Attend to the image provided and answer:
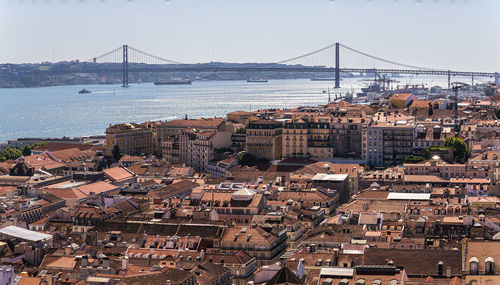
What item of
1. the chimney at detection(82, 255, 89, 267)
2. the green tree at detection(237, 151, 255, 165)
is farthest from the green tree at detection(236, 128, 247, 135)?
the chimney at detection(82, 255, 89, 267)

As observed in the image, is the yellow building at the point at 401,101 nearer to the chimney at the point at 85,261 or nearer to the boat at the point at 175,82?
the chimney at the point at 85,261

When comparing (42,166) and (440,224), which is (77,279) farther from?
(42,166)

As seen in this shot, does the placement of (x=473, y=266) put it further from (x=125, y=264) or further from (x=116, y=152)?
(x=116, y=152)

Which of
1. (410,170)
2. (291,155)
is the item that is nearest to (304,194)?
(410,170)

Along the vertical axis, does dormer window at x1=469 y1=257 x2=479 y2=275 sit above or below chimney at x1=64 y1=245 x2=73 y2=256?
above

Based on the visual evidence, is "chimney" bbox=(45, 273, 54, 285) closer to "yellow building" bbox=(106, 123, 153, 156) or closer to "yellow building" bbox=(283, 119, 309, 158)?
"yellow building" bbox=(283, 119, 309, 158)

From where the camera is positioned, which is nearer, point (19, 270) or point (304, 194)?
point (19, 270)
